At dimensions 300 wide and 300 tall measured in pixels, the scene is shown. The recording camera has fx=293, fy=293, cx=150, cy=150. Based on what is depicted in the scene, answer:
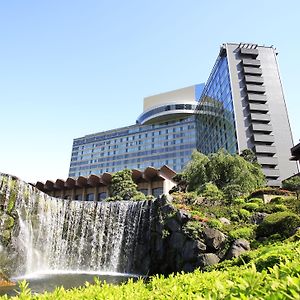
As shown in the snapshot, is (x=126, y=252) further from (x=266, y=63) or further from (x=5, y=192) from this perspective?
(x=266, y=63)

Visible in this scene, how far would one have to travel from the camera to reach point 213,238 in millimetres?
19531

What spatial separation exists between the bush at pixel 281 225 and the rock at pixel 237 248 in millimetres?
2513

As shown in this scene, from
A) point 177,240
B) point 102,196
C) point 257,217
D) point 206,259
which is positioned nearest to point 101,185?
point 102,196

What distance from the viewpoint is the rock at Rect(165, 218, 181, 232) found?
2228 cm

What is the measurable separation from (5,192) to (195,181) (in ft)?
73.7

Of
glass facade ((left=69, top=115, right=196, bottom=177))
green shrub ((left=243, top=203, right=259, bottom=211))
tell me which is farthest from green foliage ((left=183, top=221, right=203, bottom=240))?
glass facade ((left=69, top=115, right=196, bottom=177))

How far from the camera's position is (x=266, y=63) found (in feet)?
232

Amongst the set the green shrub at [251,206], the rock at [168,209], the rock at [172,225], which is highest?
the green shrub at [251,206]

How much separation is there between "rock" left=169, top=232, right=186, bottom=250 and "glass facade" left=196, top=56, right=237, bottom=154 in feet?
134

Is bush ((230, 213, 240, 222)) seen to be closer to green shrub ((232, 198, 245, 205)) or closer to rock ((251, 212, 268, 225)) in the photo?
rock ((251, 212, 268, 225))

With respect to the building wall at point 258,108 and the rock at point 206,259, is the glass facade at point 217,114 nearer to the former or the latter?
the building wall at point 258,108

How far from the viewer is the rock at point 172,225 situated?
22.3 metres

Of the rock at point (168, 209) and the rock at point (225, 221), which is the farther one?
the rock at point (168, 209)

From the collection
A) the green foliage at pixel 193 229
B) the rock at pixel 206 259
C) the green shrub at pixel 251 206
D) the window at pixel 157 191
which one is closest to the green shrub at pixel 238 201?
the green shrub at pixel 251 206
